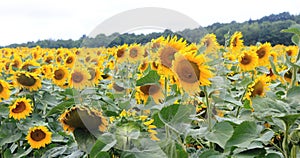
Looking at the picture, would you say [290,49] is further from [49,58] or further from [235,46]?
[49,58]

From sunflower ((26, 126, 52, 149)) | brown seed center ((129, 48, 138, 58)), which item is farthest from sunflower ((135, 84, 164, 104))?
sunflower ((26, 126, 52, 149))

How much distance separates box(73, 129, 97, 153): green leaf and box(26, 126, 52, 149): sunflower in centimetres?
103

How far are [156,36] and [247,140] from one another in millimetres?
501

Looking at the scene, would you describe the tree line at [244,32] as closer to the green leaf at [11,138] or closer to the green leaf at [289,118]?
the green leaf at [289,118]

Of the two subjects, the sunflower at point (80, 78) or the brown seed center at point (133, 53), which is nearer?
the sunflower at point (80, 78)

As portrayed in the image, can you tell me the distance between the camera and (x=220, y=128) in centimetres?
121

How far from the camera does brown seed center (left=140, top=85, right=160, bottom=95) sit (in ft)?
4.83

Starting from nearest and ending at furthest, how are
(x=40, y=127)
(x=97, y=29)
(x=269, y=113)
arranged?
(x=269, y=113) < (x=97, y=29) < (x=40, y=127)

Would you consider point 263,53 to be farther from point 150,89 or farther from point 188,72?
point 188,72

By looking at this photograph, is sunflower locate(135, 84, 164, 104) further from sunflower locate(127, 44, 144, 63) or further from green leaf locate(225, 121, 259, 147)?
sunflower locate(127, 44, 144, 63)

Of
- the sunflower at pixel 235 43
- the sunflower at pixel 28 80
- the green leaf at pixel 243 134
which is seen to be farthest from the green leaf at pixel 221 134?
the sunflower at pixel 235 43

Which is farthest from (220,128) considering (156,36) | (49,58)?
(49,58)

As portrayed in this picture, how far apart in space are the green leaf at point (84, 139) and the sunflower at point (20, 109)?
1202 millimetres

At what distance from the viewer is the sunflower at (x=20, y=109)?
236cm
